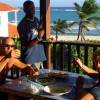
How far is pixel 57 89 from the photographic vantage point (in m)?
3.34

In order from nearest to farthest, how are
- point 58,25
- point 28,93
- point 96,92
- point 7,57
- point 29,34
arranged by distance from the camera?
point 96,92 < point 28,93 < point 7,57 < point 29,34 < point 58,25

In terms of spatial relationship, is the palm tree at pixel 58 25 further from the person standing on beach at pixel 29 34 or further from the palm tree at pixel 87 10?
the person standing on beach at pixel 29 34

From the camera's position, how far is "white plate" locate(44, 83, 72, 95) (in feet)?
10.7

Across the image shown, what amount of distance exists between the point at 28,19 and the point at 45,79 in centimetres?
170

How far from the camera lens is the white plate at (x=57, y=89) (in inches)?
128

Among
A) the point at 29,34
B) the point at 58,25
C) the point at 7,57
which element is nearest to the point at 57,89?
the point at 7,57

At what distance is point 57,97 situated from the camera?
10.2 ft

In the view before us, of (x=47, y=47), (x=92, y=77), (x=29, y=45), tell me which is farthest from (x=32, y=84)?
(x=47, y=47)

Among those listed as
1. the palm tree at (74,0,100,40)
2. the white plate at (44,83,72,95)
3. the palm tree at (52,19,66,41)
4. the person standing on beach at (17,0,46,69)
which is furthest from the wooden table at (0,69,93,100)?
the palm tree at (52,19,66,41)

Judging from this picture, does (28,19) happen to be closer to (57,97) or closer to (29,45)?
(29,45)

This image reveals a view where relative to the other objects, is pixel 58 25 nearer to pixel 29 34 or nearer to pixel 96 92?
pixel 29 34

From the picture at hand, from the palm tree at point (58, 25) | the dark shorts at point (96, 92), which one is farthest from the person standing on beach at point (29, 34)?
the palm tree at point (58, 25)

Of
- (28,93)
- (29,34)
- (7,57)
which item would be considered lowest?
(28,93)

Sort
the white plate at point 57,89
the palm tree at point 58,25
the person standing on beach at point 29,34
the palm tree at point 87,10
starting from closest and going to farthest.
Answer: the white plate at point 57,89 < the person standing on beach at point 29,34 < the palm tree at point 87,10 < the palm tree at point 58,25
